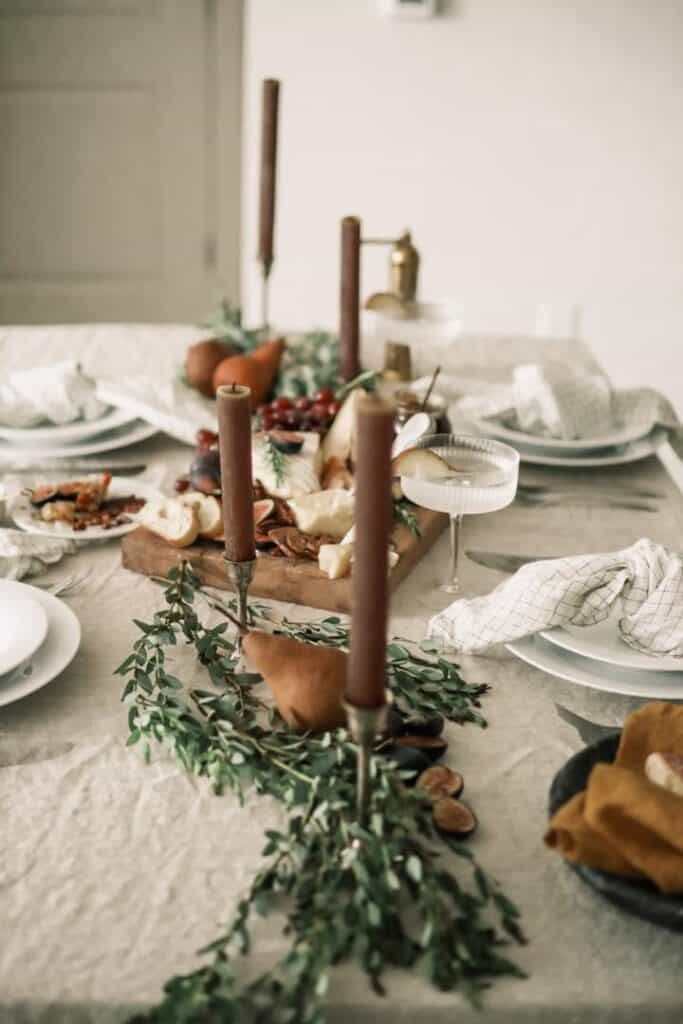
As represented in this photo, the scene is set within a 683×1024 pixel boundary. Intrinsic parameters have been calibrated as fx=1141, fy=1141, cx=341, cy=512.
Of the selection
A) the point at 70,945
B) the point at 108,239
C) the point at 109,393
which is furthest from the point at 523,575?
the point at 108,239

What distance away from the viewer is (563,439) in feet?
5.34

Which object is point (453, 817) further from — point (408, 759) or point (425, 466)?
point (425, 466)

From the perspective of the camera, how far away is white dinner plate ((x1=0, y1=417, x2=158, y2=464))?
1.58 metres

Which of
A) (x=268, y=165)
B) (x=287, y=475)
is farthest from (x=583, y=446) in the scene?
(x=268, y=165)

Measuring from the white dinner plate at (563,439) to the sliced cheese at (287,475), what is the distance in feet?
1.14

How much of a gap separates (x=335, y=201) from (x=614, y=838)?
2.91 meters

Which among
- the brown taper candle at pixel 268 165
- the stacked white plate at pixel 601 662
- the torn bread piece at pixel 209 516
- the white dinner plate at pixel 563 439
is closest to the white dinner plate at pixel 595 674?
the stacked white plate at pixel 601 662

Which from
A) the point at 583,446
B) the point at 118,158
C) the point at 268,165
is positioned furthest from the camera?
the point at 118,158

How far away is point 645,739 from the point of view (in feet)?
2.79

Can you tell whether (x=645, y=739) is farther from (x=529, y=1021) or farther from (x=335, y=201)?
(x=335, y=201)

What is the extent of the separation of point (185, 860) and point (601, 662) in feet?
1.43

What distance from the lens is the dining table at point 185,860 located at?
0.69m

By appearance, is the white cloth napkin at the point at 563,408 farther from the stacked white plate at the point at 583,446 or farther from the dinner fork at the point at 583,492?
the dinner fork at the point at 583,492

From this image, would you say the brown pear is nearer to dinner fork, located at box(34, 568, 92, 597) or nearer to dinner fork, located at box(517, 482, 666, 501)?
dinner fork, located at box(34, 568, 92, 597)
